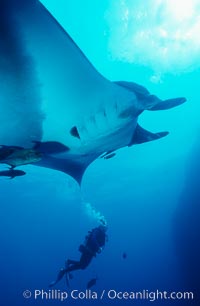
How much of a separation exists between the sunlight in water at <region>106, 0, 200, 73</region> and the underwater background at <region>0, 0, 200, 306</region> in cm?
3

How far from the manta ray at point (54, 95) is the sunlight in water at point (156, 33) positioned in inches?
206

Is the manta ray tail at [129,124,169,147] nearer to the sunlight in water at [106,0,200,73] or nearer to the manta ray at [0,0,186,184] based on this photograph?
the manta ray at [0,0,186,184]

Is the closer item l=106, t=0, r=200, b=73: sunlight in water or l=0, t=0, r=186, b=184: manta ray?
l=0, t=0, r=186, b=184: manta ray

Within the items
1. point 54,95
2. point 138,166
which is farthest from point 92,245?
point 138,166

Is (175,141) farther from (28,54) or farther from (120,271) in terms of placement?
(120,271)

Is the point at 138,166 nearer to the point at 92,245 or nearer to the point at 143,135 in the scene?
the point at 92,245

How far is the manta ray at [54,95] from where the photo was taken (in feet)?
6.57

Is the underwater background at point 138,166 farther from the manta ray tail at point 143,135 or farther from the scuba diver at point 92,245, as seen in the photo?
the manta ray tail at point 143,135

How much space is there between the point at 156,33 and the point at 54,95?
22.4 ft

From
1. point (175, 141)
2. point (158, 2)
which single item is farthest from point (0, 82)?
point (175, 141)

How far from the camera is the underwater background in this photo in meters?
7.64

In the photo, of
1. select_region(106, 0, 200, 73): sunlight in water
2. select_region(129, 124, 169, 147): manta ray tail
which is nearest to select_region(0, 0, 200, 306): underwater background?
select_region(106, 0, 200, 73): sunlight in water

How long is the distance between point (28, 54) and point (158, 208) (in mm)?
44502

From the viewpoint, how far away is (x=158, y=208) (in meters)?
44.4
